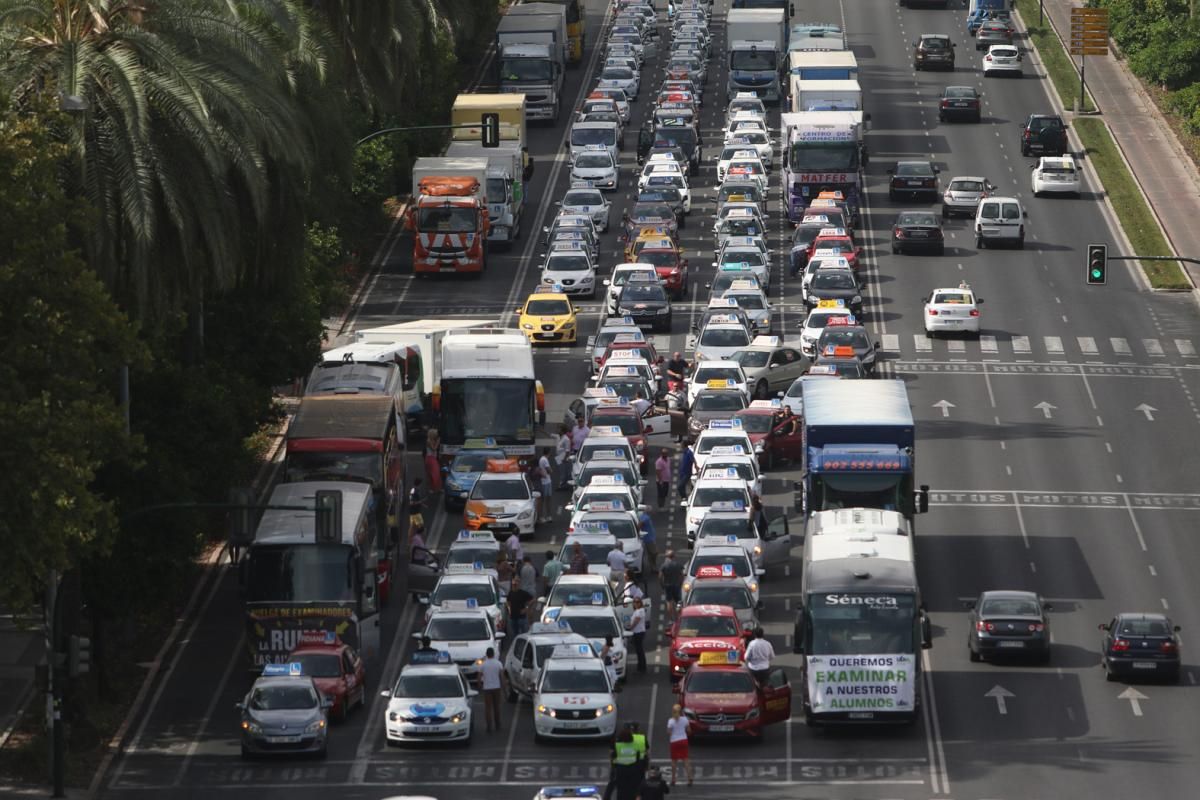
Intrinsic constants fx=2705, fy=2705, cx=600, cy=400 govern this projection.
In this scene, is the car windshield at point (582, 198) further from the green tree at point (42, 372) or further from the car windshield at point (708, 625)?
the green tree at point (42, 372)

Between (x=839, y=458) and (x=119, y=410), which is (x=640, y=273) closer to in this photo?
(x=839, y=458)

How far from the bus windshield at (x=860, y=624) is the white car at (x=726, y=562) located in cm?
674

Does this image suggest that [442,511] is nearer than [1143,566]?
No

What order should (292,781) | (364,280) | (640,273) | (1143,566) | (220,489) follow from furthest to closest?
(364,280), (640,273), (1143,566), (220,489), (292,781)

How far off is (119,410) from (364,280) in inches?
1630

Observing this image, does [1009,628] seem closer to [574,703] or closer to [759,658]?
[759,658]

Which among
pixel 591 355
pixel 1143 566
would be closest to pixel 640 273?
pixel 591 355

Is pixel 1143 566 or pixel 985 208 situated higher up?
pixel 1143 566

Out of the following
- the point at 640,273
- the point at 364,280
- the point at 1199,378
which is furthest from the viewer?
the point at 364,280

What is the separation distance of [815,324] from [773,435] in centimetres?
1057

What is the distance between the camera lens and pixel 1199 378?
258 feet

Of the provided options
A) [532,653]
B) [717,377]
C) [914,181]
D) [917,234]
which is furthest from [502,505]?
[914,181]

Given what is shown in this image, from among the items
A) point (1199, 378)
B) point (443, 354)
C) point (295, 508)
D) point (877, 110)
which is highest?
point (295, 508)

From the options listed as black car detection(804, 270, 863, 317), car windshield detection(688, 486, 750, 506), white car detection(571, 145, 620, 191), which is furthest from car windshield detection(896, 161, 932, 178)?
car windshield detection(688, 486, 750, 506)
